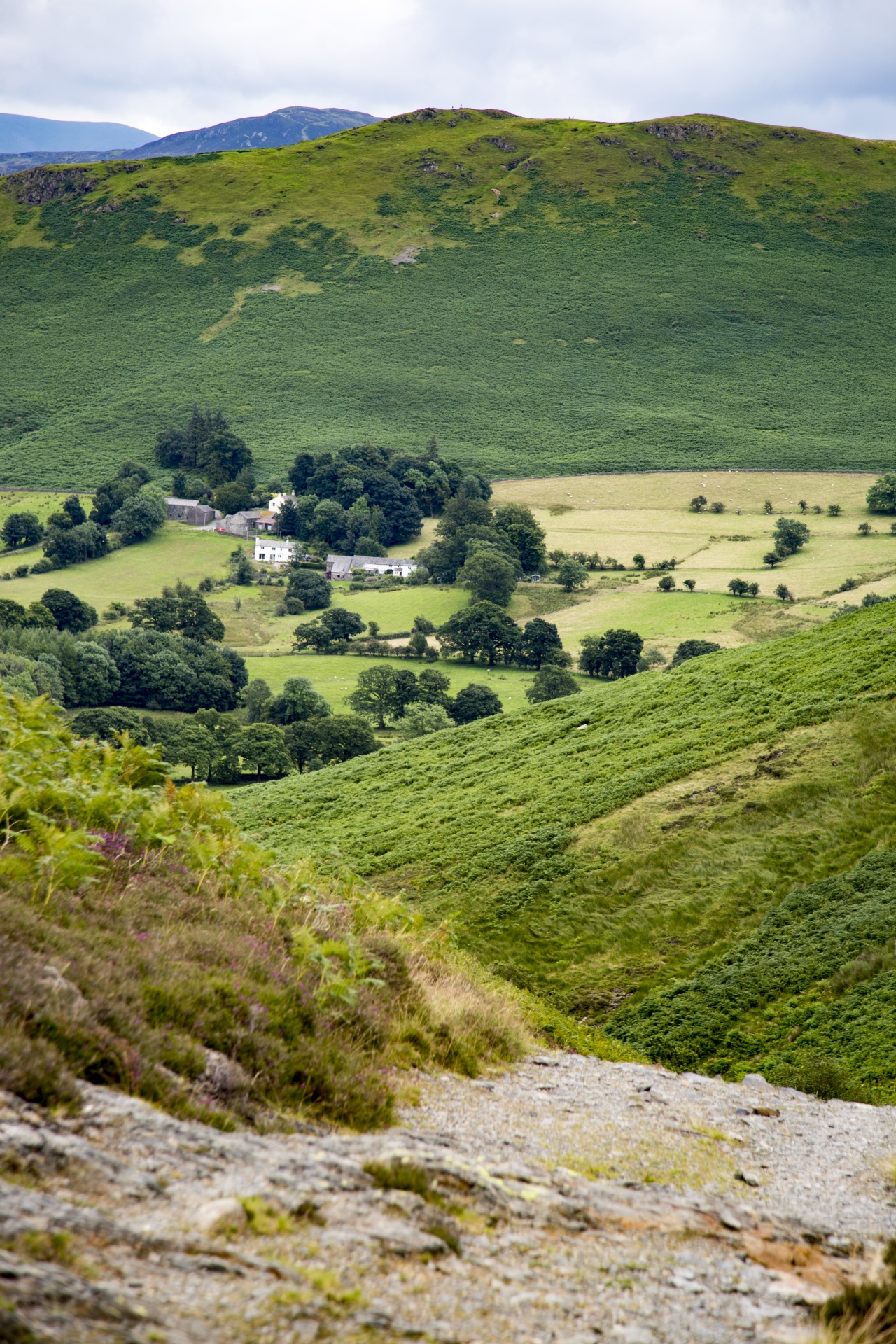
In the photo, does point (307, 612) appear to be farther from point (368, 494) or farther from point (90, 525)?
point (368, 494)

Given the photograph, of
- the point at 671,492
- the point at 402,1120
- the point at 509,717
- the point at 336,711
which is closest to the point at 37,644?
the point at 336,711

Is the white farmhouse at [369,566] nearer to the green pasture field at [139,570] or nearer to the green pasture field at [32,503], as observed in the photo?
the green pasture field at [139,570]

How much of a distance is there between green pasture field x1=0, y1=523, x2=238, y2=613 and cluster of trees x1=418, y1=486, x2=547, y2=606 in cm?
3037

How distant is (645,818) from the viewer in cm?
2077

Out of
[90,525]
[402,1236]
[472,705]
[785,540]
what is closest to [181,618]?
[472,705]

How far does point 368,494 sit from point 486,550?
4476 centimetres

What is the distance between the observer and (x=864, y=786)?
A: 18.8 metres

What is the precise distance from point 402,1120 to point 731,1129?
4557 mm

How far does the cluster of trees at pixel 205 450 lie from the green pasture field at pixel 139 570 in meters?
29.2

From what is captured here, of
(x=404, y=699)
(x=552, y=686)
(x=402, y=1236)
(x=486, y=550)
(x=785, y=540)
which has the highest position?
(x=785, y=540)

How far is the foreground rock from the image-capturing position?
427 cm

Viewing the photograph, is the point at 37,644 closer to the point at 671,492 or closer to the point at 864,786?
the point at 864,786

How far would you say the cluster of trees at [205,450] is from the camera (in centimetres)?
17638

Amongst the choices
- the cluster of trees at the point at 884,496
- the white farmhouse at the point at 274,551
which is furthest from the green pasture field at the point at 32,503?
the cluster of trees at the point at 884,496
